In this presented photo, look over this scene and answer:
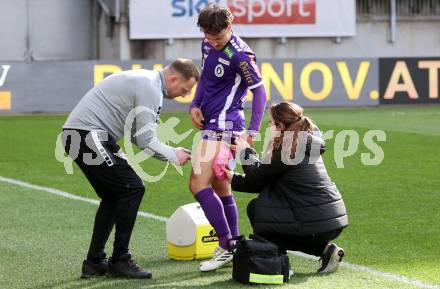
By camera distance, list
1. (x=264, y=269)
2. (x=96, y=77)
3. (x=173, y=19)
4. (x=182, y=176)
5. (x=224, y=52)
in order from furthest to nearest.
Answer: (x=173, y=19)
(x=96, y=77)
(x=182, y=176)
(x=224, y=52)
(x=264, y=269)

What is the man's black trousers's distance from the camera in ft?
23.4

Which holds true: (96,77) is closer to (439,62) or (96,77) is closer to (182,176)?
(439,62)

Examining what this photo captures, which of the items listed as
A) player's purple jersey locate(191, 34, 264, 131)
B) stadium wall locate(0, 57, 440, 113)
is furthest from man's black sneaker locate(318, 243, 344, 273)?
stadium wall locate(0, 57, 440, 113)

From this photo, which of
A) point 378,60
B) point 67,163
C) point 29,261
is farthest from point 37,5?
point 29,261

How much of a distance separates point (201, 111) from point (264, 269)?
4.60 ft

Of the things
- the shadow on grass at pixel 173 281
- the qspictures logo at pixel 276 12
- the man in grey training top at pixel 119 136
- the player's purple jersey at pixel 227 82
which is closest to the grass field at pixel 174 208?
the shadow on grass at pixel 173 281

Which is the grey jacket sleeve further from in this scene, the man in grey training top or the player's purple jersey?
the player's purple jersey

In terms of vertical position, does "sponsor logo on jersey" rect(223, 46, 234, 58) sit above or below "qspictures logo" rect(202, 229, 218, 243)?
above

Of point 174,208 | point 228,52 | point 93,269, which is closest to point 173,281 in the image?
point 93,269

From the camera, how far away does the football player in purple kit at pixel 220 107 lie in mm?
7469

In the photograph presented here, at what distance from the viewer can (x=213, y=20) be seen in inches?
291

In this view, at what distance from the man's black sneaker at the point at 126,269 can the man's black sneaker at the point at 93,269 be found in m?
0.05

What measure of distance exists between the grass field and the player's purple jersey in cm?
100

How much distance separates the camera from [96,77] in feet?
80.1
